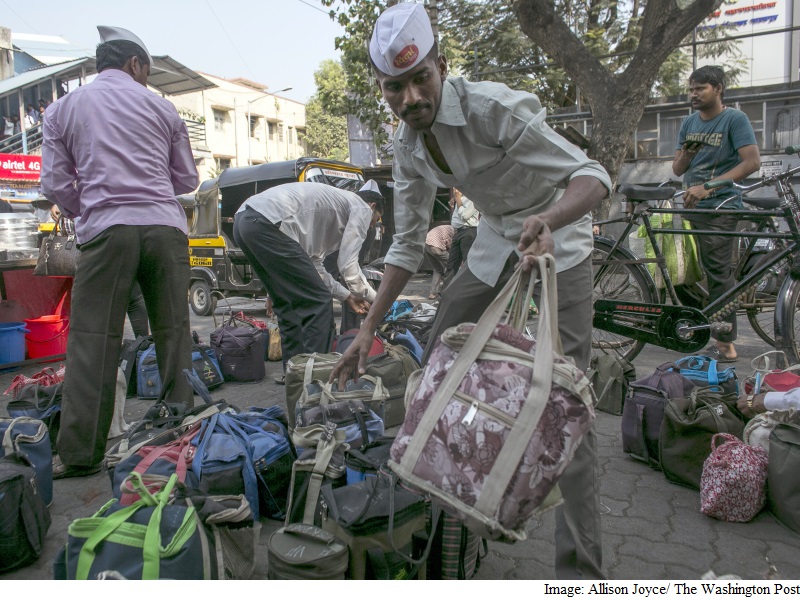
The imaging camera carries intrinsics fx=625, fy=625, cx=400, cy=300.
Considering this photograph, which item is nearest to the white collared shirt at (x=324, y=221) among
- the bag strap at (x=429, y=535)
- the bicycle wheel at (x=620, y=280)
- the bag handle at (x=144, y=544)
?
the bicycle wheel at (x=620, y=280)

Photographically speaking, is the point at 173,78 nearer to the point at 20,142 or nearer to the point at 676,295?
the point at 20,142

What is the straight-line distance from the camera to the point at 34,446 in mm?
2885

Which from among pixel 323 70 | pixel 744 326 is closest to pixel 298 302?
pixel 744 326

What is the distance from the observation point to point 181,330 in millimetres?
3596

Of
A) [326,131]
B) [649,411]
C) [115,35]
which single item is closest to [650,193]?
[649,411]

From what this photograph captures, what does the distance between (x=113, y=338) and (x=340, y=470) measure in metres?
1.70

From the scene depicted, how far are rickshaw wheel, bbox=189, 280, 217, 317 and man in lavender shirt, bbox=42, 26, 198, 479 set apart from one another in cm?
676

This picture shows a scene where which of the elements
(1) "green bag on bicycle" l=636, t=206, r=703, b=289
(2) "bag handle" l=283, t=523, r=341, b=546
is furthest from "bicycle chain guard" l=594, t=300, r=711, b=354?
(2) "bag handle" l=283, t=523, r=341, b=546

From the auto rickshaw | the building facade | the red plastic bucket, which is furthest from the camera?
the building facade

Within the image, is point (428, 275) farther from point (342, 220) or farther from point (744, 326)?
point (342, 220)

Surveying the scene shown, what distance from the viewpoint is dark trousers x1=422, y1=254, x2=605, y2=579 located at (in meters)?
1.93

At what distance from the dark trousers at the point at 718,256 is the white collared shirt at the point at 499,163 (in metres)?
3.29

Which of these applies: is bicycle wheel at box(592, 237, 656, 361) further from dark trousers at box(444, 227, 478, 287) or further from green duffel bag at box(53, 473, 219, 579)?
green duffel bag at box(53, 473, 219, 579)

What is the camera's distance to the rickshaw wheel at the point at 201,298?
10164 millimetres
